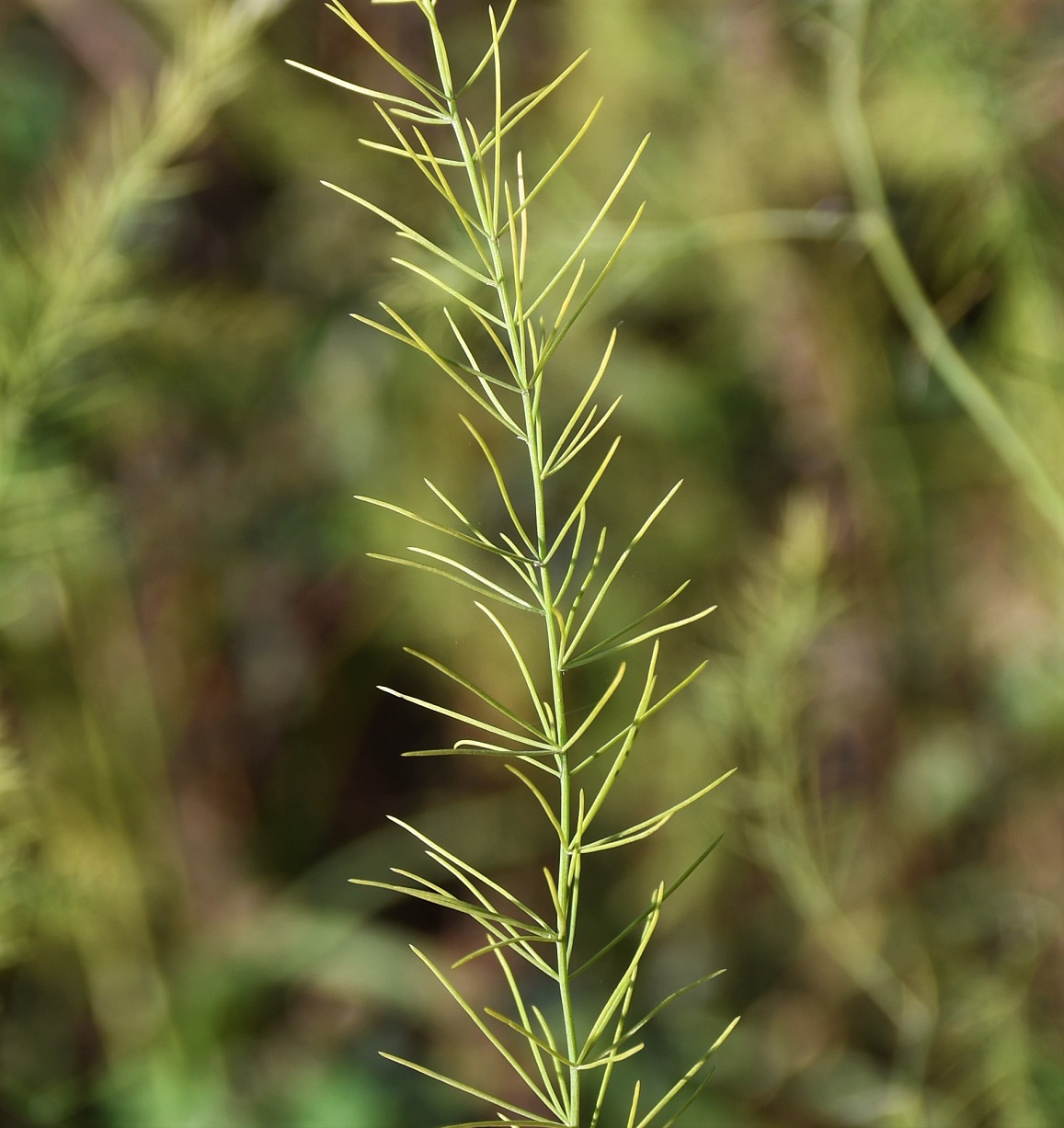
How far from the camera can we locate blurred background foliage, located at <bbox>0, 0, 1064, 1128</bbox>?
513mm

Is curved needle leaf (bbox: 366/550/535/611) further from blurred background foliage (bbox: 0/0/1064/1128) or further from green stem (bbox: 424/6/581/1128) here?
blurred background foliage (bbox: 0/0/1064/1128)

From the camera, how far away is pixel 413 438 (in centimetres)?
61

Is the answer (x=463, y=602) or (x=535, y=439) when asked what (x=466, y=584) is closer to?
(x=535, y=439)

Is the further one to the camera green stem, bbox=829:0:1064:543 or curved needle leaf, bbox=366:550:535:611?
green stem, bbox=829:0:1064:543

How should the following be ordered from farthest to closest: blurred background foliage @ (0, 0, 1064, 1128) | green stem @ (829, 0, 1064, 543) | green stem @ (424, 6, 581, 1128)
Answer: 1. blurred background foliage @ (0, 0, 1064, 1128)
2. green stem @ (829, 0, 1064, 543)
3. green stem @ (424, 6, 581, 1128)

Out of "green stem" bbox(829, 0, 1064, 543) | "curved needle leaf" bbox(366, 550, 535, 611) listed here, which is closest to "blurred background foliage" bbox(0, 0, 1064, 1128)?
"green stem" bbox(829, 0, 1064, 543)

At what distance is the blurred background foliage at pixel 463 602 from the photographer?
1.68 feet

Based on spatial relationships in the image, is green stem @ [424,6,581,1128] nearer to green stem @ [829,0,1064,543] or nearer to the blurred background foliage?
green stem @ [829,0,1064,543]

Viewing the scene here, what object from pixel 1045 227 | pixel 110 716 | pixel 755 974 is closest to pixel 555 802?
pixel 755 974

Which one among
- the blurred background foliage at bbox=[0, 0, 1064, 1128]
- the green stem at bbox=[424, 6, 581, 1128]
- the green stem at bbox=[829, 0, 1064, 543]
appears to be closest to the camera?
the green stem at bbox=[424, 6, 581, 1128]

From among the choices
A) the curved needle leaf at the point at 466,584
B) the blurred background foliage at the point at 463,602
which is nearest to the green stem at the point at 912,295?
the blurred background foliage at the point at 463,602

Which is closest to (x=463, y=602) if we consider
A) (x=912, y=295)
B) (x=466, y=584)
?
(x=912, y=295)

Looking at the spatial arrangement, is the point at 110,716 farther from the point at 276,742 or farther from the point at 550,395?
the point at 550,395

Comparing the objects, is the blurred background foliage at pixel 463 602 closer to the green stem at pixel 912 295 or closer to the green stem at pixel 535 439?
the green stem at pixel 912 295
